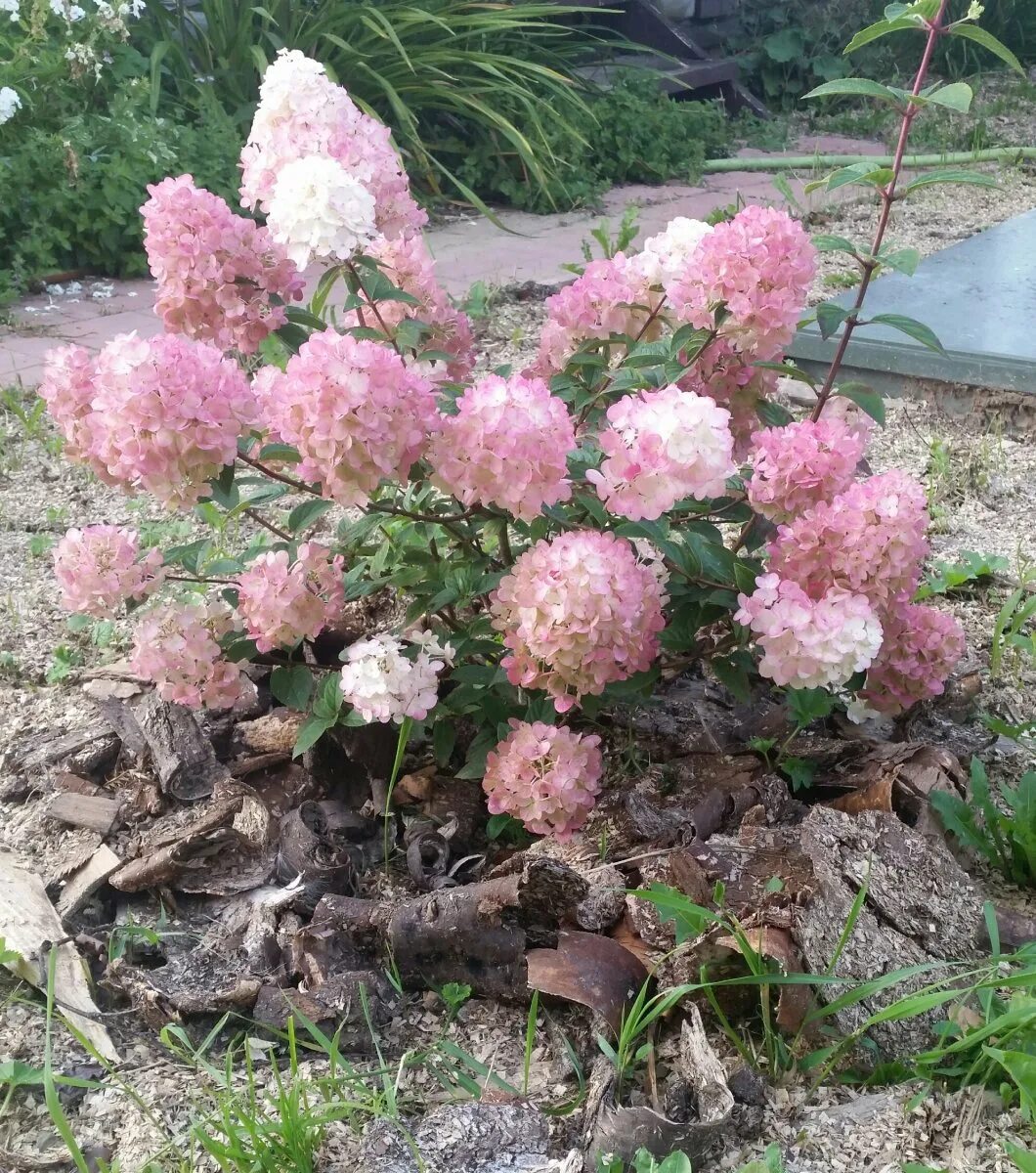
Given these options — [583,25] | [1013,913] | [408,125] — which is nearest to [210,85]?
[408,125]

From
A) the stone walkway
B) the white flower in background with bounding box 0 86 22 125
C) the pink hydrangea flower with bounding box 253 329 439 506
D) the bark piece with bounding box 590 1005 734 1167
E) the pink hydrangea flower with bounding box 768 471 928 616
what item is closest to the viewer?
the bark piece with bounding box 590 1005 734 1167

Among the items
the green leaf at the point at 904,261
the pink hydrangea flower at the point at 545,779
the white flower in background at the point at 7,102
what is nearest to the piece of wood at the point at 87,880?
the pink hydrangea flower at the point at 545,779

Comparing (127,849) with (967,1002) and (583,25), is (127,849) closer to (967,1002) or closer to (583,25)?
(967,1002)

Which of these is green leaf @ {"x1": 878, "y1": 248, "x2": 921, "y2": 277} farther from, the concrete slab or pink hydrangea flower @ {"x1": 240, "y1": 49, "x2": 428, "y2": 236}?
the concrete slab

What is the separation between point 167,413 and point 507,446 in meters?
0.38

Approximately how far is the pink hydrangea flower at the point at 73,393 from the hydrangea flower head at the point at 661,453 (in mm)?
647

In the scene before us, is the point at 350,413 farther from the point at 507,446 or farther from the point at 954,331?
the point at 954,331

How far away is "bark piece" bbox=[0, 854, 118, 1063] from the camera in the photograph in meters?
1.54

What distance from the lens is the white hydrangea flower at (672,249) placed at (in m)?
1.69

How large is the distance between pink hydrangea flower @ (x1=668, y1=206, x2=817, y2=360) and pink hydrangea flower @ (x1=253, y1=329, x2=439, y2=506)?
0.39m

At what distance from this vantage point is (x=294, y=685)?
175 cm

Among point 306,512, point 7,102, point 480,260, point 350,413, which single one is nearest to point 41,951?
point 306,512

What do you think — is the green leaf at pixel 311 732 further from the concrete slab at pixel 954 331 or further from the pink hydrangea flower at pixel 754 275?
the concrete slab at pixel 954 331

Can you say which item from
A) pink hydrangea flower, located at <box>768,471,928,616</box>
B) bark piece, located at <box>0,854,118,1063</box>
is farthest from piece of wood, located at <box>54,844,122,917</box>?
pink hydrangea flower, located at <box>768,471,928,616</box>
